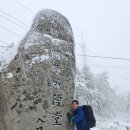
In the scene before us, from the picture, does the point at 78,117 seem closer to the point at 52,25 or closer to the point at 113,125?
the point at 52,25

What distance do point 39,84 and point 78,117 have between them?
1029 mm

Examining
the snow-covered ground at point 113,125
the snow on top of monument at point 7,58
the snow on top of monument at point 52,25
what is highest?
the snow on top of monument at point 52,25

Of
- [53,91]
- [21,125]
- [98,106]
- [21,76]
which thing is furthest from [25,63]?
[98,106]

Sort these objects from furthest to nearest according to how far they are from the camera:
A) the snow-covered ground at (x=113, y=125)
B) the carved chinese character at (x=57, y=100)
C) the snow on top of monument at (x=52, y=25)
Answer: the snow-covered ground at (x=113, y=125) → the snow on top of monument at (x=52, y=25) → the carved chinese character at (x=57, y=100)

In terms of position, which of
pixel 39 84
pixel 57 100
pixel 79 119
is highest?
pixel 39 84

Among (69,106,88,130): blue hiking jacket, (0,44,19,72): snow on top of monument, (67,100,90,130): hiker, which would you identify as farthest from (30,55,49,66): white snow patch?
(69,106,88,130): blue hiking jacket

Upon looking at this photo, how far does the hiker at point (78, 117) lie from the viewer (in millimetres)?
6699

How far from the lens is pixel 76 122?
674 centimetres

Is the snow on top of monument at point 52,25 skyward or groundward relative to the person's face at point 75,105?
skyward

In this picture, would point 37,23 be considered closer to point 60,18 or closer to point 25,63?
point 60,18

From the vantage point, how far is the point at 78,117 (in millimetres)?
6691

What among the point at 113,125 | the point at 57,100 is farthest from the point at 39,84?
the point at 113,125

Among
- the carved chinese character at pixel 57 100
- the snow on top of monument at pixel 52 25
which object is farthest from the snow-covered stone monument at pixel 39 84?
the snow on top of monument at pixel 52 25

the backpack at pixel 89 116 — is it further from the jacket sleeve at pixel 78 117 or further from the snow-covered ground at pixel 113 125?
the snow-covered ground at pixel 113 125
